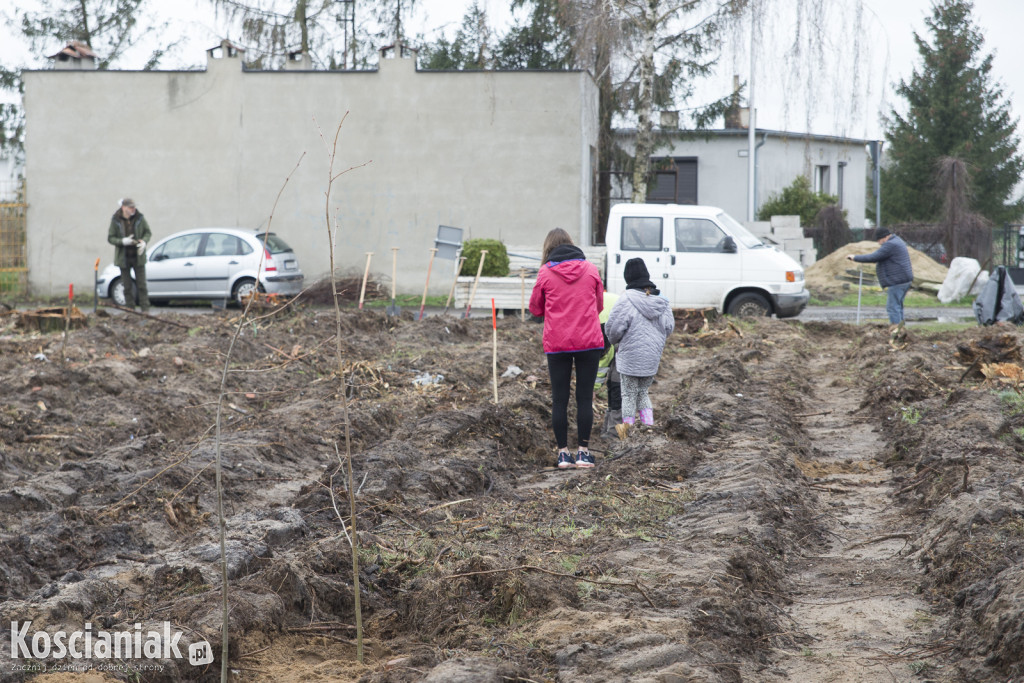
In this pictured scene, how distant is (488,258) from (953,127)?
2576 cm

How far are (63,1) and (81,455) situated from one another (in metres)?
28.2

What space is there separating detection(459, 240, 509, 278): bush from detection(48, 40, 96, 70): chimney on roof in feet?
37.4

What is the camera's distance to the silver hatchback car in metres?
18.8

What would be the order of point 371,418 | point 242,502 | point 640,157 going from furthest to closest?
point 640,157, point 371,418, point 242,502

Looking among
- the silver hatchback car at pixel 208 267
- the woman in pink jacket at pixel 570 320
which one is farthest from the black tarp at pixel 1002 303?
the silver hatchback car at pixel 208 267

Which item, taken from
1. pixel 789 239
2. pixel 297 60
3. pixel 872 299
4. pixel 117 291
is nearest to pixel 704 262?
pixel 872 299

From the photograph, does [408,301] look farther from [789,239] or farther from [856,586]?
[856,586]

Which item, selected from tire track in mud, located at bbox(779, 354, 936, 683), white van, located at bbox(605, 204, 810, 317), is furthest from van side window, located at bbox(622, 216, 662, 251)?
tire track in mud, located at bbox(779, 354, 936, 683)

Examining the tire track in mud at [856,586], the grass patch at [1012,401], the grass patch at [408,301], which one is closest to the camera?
the tire track in mud at [856,586]

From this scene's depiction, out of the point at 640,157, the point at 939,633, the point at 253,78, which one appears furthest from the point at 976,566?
the point at 253,78

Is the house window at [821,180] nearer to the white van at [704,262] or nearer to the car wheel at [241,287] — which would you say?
the white van at [704,262]

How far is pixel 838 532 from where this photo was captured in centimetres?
572

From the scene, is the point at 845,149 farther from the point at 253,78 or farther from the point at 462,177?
the point at 253,78

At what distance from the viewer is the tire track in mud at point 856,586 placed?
388 centimetres
